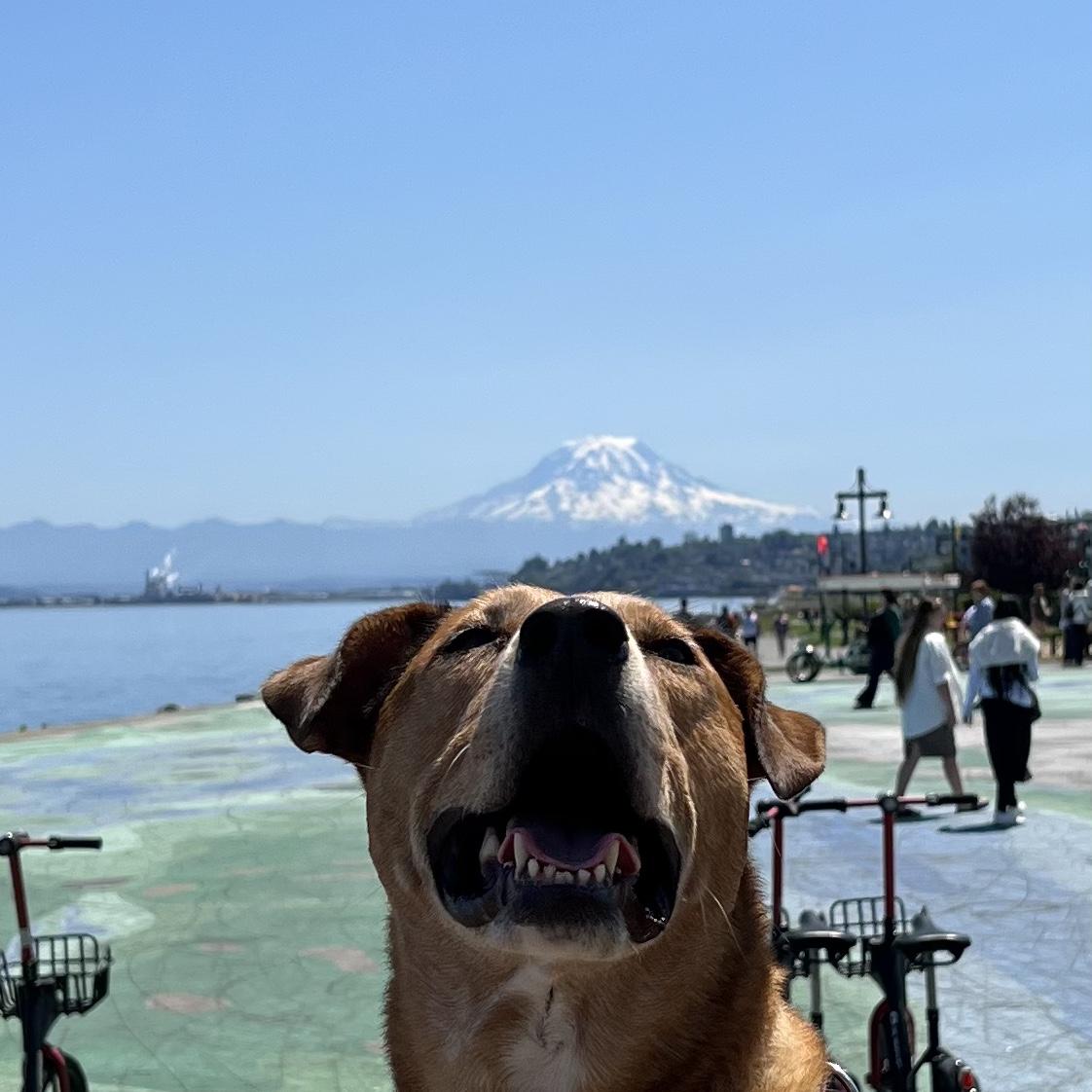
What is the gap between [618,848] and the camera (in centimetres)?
299

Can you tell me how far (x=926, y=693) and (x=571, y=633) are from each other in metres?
9.80

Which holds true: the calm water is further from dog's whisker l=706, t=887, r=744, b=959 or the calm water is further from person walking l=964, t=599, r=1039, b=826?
person walking l=964, t=599, r=1039, b=826

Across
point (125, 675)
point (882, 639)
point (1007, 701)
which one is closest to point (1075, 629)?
point (882, 639)

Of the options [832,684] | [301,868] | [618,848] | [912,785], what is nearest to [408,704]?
[618,848]

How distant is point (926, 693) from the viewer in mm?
12219

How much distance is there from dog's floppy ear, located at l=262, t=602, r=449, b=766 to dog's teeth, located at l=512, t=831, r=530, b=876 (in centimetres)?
75

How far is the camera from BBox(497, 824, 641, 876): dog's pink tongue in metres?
2.94

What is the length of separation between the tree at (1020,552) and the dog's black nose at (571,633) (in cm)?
7652

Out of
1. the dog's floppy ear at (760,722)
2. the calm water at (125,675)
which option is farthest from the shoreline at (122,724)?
the dog's floppy ear at (760,722)

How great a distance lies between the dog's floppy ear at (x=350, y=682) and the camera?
3568 mm

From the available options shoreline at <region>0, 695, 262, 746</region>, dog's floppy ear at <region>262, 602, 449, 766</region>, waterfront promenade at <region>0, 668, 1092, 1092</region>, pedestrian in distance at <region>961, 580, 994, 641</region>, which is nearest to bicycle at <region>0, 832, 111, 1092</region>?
waterfront promenade at <region>0, 668, 1092, 1092</region>

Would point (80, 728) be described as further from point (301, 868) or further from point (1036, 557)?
point (1036, 557)

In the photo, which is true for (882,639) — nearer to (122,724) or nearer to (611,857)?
(122,724)

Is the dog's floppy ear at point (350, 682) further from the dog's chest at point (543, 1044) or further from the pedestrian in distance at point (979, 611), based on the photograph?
the pedestrian in distance at point (979, 611)
